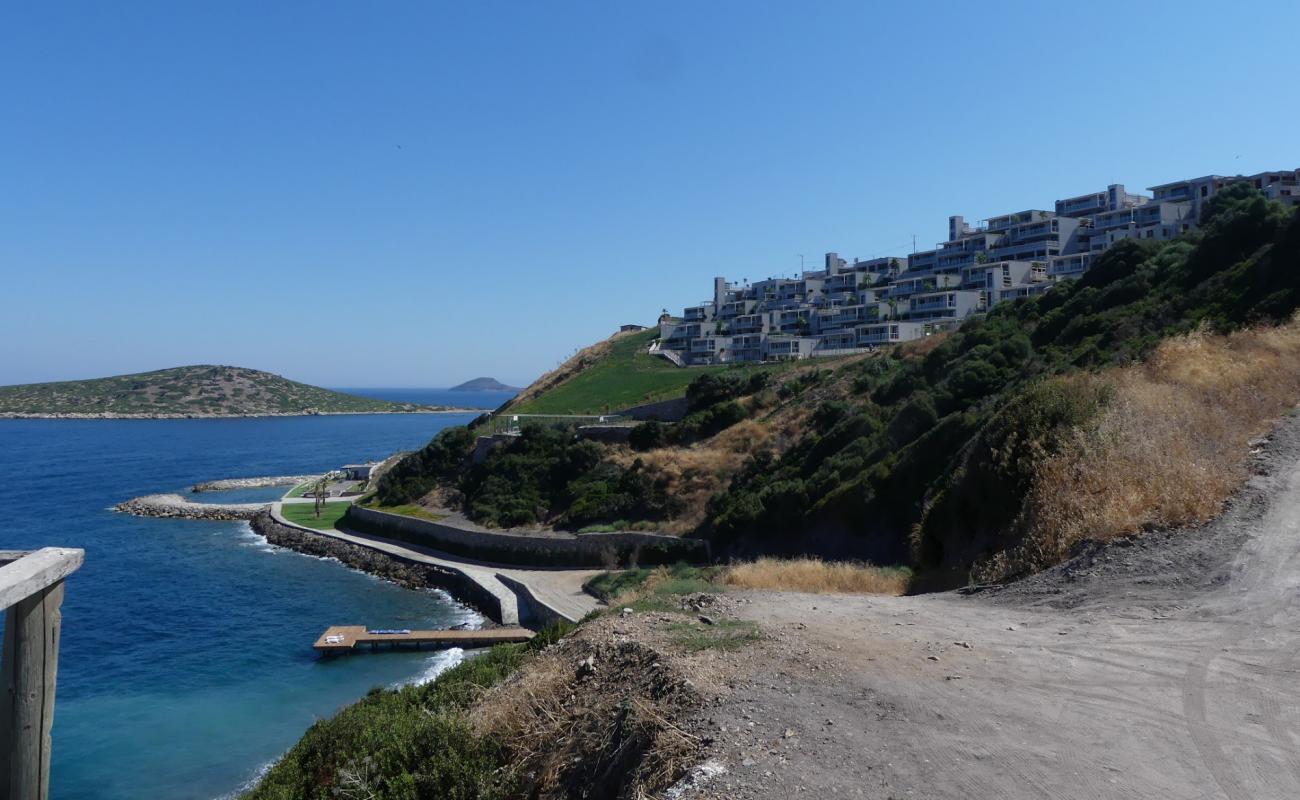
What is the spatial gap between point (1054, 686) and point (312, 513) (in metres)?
49.1

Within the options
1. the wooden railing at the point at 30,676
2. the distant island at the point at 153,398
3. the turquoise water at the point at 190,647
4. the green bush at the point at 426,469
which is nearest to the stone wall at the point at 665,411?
the green bush at the point at 426,469

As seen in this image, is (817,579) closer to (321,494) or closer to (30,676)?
(30,676)

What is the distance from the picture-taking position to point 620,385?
63.3 m

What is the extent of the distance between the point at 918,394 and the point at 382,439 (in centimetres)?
10497

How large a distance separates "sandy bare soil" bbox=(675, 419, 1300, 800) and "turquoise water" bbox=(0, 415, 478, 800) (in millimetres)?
15184

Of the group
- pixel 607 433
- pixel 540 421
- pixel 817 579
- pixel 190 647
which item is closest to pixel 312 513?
pixel 540 421

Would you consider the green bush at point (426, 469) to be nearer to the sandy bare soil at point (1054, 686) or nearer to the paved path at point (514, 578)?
the paved path at point (514, 578)

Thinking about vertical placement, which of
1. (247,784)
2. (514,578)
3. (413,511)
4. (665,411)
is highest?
(665,411)

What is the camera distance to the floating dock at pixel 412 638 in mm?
25781

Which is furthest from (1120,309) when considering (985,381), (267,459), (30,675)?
(267,459)

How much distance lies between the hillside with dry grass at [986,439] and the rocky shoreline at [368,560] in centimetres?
453

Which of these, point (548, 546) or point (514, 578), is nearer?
point (514, 578)

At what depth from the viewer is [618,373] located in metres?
68.2

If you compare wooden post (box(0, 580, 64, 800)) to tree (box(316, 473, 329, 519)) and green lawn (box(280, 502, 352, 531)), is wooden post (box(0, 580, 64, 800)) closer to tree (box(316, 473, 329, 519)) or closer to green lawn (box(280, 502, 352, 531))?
green lawn (box(280, 502, 352, 531))
